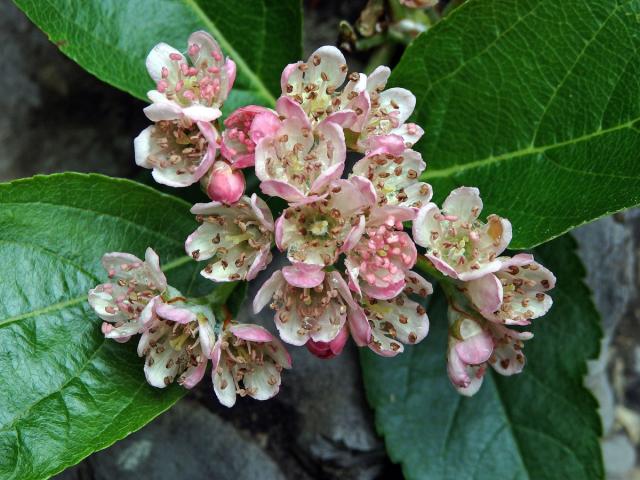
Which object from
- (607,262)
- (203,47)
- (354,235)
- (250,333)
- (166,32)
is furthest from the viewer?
(607,262)

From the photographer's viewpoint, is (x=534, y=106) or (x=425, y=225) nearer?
(x=425, y=225)

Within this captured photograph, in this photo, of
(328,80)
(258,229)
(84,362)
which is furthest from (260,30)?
(84,362)

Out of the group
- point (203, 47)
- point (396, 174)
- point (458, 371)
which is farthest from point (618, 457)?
point (203, 47)

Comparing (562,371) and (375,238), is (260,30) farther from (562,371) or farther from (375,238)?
(562,371)

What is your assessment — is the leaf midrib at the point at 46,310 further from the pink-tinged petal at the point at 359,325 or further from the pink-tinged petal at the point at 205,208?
the pink-tinged petal at the point at 359,325

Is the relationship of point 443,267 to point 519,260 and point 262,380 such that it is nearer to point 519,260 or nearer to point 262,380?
point 519,260

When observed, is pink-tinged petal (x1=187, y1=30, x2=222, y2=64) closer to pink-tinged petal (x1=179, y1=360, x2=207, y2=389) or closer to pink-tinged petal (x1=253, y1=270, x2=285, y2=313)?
pink-tinged petal (x1=253, y1=270, x2=285, y2=313)
